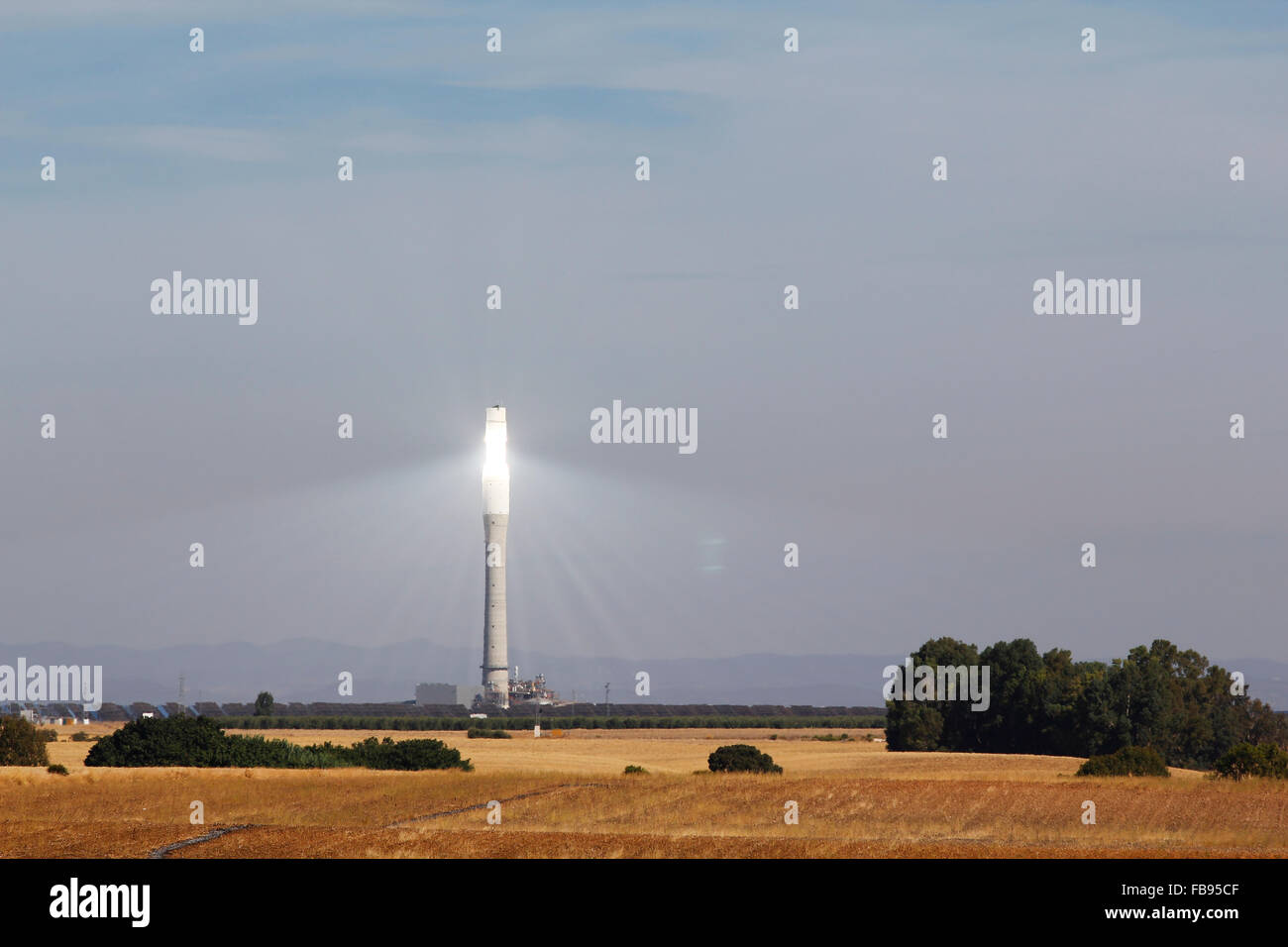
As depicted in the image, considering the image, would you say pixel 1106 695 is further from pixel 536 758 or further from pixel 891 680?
pixel 536 758

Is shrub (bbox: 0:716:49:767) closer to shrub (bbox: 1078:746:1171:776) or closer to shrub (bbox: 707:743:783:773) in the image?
shrub (bbox: 707:743:783:773)

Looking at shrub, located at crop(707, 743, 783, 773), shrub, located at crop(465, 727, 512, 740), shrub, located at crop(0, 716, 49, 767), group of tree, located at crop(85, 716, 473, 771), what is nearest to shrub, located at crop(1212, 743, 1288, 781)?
shrub, located at crop(707, 743, 783, 773)

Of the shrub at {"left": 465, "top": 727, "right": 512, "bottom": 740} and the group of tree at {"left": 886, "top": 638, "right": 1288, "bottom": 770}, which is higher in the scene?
the group of tree at {"left": 886, "top": 638, "right": 1288, "bottom": 770}

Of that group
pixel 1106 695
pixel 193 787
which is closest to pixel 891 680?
pixel 1106 695

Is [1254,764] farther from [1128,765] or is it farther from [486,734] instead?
[486,734]

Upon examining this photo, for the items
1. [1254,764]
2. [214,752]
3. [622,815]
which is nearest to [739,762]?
[1254,764]
